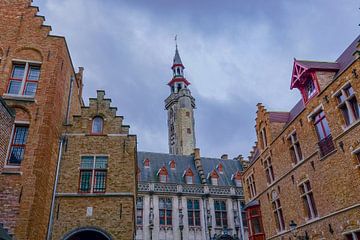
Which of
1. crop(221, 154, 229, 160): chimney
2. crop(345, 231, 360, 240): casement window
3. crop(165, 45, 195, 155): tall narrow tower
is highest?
crop(165, 45, 195, 155): tall narrow tower

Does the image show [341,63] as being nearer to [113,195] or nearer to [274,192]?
[274,192]

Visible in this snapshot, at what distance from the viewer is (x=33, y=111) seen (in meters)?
13.4

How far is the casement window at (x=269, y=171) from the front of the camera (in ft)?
59.9

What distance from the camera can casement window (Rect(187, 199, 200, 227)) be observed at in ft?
91.9

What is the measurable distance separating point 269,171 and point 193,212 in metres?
12.3

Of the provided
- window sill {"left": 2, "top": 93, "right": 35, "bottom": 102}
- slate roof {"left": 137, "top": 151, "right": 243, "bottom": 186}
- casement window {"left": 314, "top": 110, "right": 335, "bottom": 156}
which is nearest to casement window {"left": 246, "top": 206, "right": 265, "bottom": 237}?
casement window {"left": 314, "top": 110, "right": 335, "bottom": 156}

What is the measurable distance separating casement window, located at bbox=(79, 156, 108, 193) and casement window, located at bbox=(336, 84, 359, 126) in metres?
10.8

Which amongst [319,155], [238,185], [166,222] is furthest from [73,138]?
[238,185]

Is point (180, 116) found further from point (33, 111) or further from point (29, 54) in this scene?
point (33, 111)

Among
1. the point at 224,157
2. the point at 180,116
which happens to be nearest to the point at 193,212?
the point at 224,157

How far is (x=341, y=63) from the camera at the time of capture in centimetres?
1422

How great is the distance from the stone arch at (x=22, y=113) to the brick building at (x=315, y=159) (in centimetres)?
1278

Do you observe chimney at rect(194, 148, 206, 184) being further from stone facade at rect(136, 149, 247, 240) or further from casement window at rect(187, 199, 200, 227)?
casement window at rect(187, 199, 200, 227)

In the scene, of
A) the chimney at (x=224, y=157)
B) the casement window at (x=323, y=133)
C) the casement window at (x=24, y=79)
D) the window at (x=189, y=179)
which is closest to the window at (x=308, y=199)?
the casement window at (x=323, y=133)
